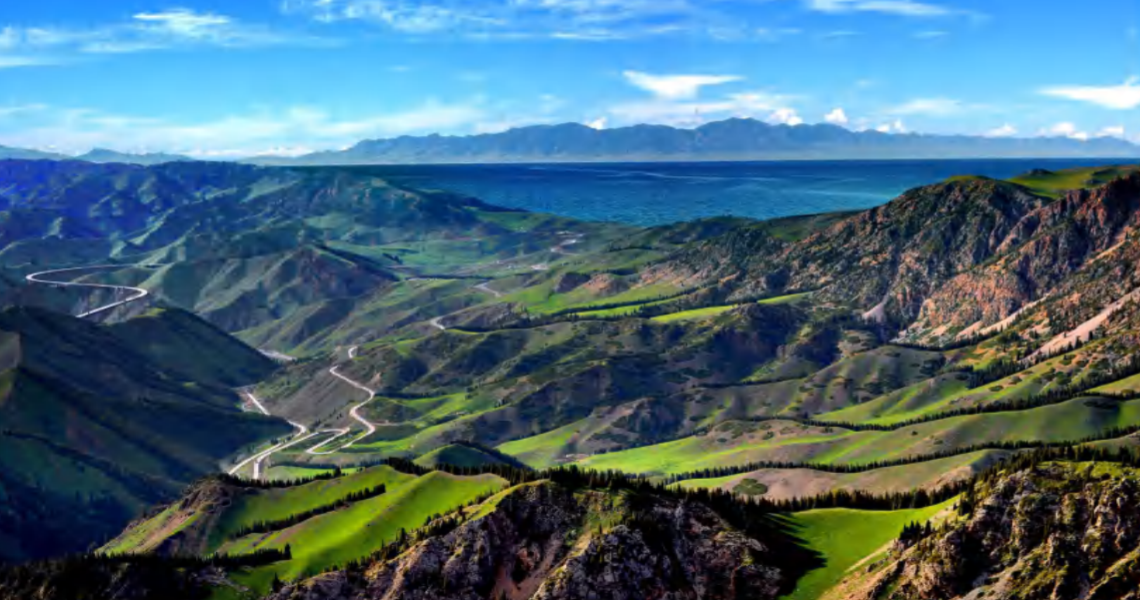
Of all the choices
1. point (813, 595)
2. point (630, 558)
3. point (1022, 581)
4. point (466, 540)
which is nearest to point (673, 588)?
point (630, 558)

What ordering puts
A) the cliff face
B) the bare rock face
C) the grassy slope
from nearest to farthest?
the cliff face < the bare rock face < the grassy slope

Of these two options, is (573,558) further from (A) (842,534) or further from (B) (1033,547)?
(B) (1033,547)

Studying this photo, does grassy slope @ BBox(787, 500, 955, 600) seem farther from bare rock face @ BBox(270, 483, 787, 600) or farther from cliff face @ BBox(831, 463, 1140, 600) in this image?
cliff face @ BBox(831, 463, 1140, 600)

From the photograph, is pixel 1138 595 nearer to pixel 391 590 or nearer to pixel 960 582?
pixel 960 582

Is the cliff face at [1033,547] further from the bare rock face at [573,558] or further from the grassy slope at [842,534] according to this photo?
the bare rock face at [573,558]

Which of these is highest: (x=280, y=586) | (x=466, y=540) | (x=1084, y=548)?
(x=1084, y=548)

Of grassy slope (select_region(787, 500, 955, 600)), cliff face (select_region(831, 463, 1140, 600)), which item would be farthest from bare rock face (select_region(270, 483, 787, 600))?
cliff face (select_region(831, 463, 1140, 600))
